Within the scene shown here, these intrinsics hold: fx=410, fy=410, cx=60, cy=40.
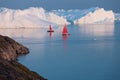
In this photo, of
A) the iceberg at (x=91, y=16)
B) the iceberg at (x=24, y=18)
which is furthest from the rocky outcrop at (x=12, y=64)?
the iceberg at (x=91, y=16)

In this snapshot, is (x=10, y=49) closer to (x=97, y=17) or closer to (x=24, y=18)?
(x=24, y=18)

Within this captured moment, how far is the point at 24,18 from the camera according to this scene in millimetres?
76438

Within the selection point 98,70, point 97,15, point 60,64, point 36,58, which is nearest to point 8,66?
point 98,70

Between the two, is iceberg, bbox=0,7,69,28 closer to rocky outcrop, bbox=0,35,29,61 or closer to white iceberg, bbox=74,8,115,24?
white iceberg, bbox=74,8,115,24

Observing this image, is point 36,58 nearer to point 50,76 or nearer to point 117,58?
point 117,58

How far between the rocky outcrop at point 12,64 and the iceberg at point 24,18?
42448mm

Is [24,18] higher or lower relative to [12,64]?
higher

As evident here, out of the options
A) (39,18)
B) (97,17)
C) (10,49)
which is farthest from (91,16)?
(10,49)

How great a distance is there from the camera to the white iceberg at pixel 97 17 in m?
95.8

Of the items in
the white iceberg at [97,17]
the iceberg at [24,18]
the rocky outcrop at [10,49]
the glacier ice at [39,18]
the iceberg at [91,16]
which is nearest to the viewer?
the rocky outcrop at [10,49]

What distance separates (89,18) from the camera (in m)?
97.4

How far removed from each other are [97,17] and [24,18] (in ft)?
87.7

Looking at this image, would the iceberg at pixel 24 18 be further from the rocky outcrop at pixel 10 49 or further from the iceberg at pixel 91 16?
the rocky outcrop at pixel 10 49

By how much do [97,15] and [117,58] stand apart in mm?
68988
